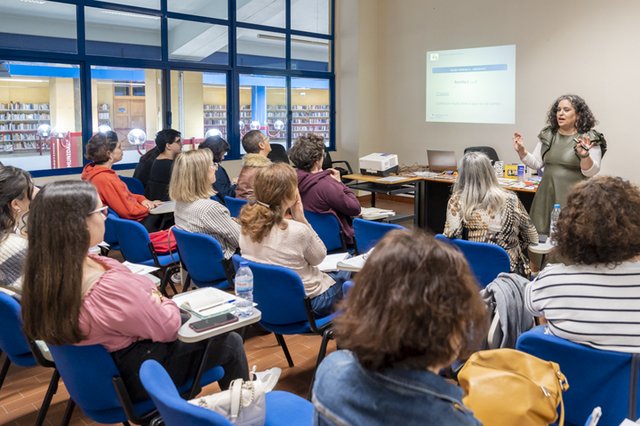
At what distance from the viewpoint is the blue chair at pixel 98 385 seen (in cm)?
193

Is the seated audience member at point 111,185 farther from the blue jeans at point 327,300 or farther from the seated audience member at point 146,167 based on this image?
the blue jeans at point 327,300

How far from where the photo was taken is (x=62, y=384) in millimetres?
3275

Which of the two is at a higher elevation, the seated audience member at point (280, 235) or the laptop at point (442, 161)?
the laptop at point (442, 161)

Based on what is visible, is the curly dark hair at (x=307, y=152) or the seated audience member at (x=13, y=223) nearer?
the seated audience member at (x=13, y=223)

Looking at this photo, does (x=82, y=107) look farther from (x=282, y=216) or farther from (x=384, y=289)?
(x=384, y=289)

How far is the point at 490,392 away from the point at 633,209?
2.88 feet

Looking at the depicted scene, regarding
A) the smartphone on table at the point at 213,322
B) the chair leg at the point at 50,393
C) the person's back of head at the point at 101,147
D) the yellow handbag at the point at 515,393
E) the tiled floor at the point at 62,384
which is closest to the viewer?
the yellow handbag at the point at 515,393

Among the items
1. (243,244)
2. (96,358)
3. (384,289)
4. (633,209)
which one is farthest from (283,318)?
(384,289)

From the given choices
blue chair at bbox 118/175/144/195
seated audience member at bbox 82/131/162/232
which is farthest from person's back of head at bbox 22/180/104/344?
blue chair at bbox 118/175/144/195

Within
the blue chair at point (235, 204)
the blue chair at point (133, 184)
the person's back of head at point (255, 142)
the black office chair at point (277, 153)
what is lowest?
the blue chair at point (235, 204)

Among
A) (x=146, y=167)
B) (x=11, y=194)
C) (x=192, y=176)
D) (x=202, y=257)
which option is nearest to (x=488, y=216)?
(x=202, y=257)

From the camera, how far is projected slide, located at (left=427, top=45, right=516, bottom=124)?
7.91 meters

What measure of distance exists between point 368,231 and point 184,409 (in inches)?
101

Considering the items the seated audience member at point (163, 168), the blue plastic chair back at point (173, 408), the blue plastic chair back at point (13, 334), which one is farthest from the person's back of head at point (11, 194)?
the seated audience member at point (163, 168)
